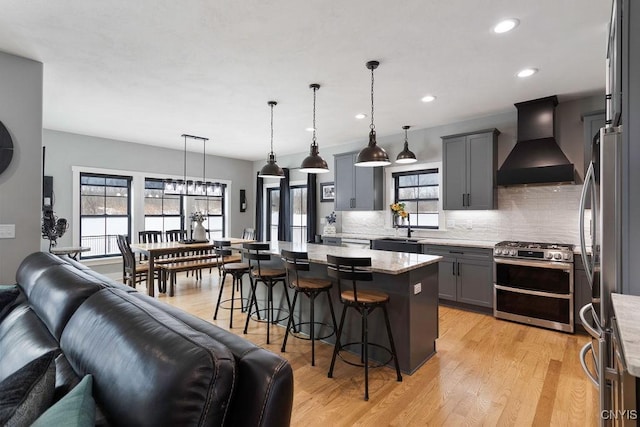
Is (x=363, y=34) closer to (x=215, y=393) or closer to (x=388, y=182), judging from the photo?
(x=215, y=393)

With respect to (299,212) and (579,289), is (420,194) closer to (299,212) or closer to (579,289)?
(579,289)

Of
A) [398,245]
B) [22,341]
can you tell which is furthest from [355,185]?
[22,341]

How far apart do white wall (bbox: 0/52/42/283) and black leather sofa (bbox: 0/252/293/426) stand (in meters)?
2.12

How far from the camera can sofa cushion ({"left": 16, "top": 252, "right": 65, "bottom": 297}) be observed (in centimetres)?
198

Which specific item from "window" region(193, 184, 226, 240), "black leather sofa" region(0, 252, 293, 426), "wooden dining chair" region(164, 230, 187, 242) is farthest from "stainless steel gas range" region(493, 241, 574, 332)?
"window" region(193, 184, 226, 240)

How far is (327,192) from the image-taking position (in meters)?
6.83

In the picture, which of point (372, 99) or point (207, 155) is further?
point (207, 155)

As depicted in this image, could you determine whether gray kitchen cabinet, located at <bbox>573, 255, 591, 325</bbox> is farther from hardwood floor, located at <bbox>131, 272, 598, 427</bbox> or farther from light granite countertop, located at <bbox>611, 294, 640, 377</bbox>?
light granite countertop, located at <bbox>611, 294, 640, 377</bbox>

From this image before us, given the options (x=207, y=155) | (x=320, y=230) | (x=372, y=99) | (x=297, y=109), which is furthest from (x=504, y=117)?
(x=207, y=155)

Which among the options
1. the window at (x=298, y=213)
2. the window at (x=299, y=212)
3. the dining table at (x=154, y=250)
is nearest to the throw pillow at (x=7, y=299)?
the dining table at (x=154, y=250)

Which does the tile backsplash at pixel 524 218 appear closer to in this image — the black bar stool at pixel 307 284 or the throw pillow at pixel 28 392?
the black bar stool at pixel 307 284

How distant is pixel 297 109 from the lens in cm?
439

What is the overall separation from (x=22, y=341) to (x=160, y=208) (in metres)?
A: 5.96

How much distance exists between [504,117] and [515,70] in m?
1.44
